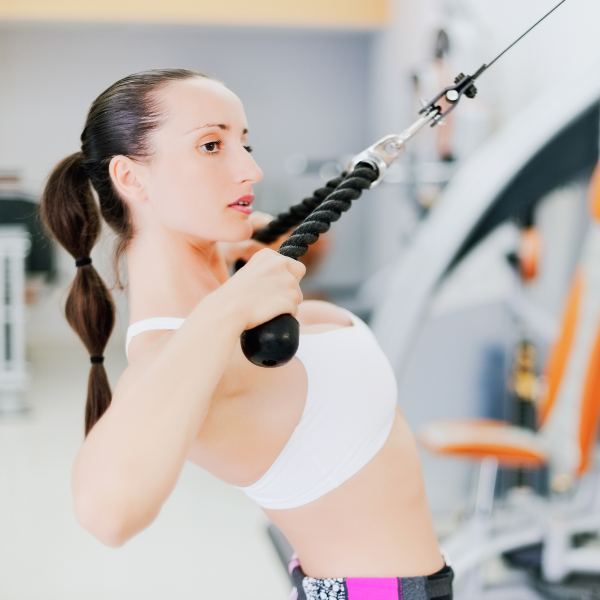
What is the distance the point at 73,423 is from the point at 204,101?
2564mm

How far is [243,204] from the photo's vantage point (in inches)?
24.4

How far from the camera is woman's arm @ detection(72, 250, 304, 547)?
0.44 m

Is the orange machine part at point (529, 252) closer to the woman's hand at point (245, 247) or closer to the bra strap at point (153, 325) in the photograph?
the woman's hand at point (245, 247)

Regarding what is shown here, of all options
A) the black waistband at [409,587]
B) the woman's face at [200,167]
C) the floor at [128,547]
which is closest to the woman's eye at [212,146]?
the woman's face at [200,167]

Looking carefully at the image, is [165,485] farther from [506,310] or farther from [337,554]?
[506,310]

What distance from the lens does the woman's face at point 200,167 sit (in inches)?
23.4

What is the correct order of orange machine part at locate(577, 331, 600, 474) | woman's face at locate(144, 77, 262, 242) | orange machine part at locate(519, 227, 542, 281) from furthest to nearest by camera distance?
orange machine part at locate(519, 227, 542, 281)
orange machine part at locate(577, 331, 600, 474)
woman's face at locate(144, 77, 262, 242)

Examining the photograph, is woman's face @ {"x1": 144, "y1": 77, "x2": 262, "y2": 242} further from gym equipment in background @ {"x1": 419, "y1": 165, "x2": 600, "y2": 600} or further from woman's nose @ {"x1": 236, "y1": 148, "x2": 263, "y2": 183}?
gym equipment in background @ {"x1": 419, "y1": 165, "x2": 600, "y2": 600}

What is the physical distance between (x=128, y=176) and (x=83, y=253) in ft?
0.40

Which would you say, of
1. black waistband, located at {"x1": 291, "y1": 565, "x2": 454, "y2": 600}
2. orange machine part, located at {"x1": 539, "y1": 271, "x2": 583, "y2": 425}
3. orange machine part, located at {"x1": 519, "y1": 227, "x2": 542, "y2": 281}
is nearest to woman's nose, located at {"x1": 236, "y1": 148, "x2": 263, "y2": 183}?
black waistband, located at {"x1": 291, "y1": 565, "x2": 454, "y2": 600}

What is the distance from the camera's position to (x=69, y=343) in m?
3.62

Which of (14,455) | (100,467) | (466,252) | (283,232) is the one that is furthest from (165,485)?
(14,455)

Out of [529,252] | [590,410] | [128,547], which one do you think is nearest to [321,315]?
[590,410]

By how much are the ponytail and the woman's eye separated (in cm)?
14
